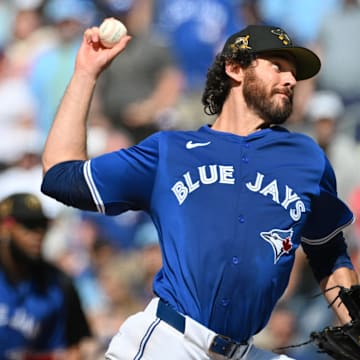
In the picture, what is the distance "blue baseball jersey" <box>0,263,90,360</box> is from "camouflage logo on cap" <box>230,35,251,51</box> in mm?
3235

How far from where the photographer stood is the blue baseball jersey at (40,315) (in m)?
6.84

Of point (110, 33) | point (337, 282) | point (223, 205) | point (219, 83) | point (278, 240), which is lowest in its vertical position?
point (337, 282)

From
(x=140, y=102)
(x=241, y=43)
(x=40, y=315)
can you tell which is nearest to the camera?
(x=241, y=43)

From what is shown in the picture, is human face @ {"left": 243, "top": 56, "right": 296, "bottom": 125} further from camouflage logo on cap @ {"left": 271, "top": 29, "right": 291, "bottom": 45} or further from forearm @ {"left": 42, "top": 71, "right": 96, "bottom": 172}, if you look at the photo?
forearm @ {"left": 42, "top": 71, "right": 96, "bottom": 172}

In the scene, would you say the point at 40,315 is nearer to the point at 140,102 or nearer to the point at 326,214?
the point at 140,102

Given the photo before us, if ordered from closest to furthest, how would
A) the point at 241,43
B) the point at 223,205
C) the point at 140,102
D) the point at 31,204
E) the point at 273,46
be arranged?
the point at 223,205
the point at 273,46
the point at 241,43
the point at 31,204
the point at 140,102

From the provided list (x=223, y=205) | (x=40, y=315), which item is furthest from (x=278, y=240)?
(x=40, y=315)

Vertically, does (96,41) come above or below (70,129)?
above

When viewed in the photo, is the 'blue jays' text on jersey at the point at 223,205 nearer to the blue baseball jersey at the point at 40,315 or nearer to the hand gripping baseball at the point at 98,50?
the hand gripping baseball at the point at 98,50

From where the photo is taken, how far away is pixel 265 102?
4105mm

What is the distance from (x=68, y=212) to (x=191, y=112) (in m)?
1.49

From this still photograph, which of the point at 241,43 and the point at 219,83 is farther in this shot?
the point at 219,83

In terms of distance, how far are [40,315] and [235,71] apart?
323 centimetres

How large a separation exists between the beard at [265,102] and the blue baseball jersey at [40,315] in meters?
3.25
